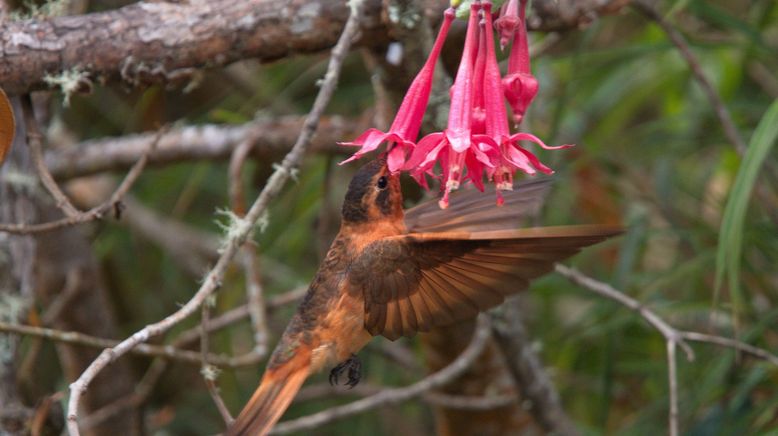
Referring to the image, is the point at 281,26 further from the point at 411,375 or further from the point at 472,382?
the point at 411,375

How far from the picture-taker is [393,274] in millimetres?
1552

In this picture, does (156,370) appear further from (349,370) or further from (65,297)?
(349,370)

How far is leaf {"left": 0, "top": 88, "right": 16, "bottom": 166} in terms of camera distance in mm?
1356

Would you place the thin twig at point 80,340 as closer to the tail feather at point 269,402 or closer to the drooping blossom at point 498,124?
the tail feather at point 269,402

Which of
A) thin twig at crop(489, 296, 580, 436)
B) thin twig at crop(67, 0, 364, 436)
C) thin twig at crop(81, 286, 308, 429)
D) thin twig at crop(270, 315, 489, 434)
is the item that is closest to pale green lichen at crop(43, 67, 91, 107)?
thin twig at crop(67, 0, 364, 436)

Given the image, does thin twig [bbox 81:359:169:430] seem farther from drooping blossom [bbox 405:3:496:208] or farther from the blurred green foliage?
drooping blossom [bbox 405:3:496:208]

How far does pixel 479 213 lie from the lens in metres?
1.70

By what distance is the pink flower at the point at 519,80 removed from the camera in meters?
1.30

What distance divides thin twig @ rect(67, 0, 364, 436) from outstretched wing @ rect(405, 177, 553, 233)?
36cm

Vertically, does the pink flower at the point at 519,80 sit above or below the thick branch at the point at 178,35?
below

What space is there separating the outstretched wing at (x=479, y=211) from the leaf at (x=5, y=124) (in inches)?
28.4

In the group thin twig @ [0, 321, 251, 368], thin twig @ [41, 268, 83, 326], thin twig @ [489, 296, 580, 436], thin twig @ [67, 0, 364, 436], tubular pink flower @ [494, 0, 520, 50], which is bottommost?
thin twig @ [489, 296, 580, 436]

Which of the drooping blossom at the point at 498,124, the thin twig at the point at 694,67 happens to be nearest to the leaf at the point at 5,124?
the drooping blossom at the point at 498,124

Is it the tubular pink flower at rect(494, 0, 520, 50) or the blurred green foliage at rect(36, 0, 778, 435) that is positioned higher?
the tubular pink flower at rect(494, 0, 520, 50)
